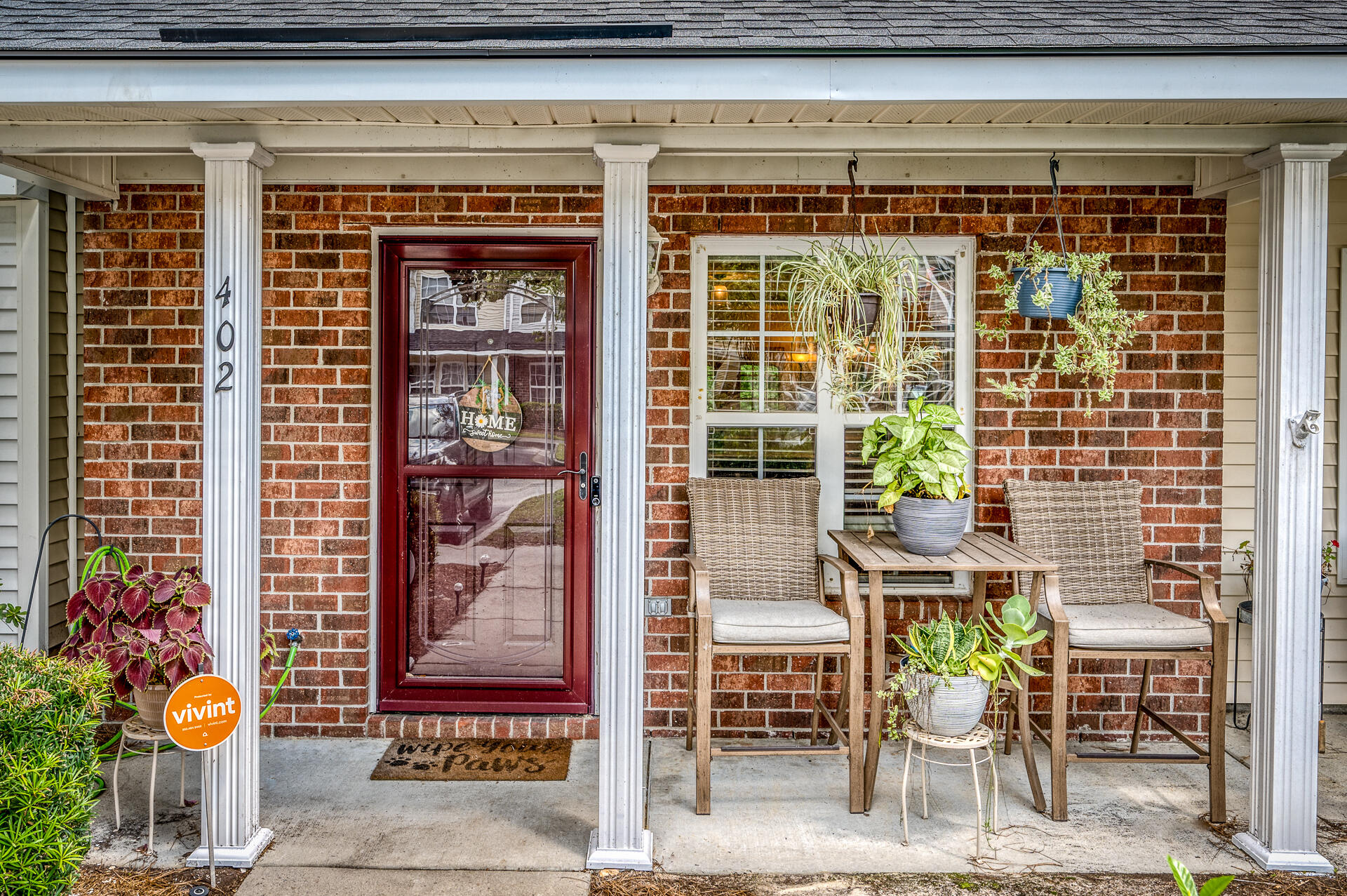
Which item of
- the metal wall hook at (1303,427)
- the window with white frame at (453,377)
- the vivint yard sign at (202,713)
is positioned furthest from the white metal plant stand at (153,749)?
the metal wall hook at (1303,427)

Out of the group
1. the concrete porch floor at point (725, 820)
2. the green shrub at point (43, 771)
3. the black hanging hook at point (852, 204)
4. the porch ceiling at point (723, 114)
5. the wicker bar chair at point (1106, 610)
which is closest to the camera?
the green shrub at point (43, 771)

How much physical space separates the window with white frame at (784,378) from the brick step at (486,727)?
4.10ft

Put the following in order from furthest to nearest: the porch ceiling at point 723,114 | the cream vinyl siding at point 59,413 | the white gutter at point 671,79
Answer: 1. the cream vinyl siding at point 59,413
2. the porch ceiling at point 723,114
3. the white gutter at point 671,79

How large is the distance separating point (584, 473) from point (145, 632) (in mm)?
1821

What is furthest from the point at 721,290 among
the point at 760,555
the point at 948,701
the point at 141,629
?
the point at 141,629

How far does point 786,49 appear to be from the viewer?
2631 millimetres

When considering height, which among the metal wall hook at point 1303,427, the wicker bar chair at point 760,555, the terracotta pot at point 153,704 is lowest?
the terracotta pot at point 153,704

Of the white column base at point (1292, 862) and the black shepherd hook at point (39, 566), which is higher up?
the black shepherd hook at point (39, 566)

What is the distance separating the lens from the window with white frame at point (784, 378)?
163 inches

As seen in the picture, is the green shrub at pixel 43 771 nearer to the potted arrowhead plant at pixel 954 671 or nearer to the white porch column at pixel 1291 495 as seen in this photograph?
the potted arrowhead plant at pixel 954 671

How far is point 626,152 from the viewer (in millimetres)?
3004

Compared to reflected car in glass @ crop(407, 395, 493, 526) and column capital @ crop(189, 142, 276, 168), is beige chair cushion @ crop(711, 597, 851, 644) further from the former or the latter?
column capital @ crop(189, 142, 276, 168)

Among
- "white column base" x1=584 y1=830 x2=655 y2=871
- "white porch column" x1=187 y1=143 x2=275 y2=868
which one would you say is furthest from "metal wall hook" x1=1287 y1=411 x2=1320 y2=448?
"white porch column" x1=187 y1=143 x2=275 y2=868

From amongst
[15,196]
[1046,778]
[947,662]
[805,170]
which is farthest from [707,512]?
[15,196]
